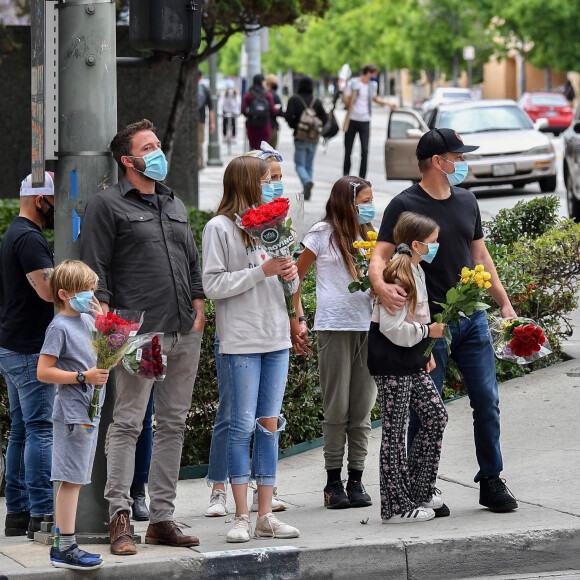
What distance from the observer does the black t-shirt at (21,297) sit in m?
6.36

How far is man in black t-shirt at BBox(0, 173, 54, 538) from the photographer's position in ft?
20.8

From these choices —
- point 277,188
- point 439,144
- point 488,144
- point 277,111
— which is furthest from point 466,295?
point 277,111

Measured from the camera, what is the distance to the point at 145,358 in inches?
225

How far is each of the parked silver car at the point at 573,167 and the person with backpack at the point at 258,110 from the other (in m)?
5.89

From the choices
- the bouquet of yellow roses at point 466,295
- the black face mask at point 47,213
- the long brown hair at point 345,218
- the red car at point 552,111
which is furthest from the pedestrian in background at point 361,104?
the red car at point 552,111

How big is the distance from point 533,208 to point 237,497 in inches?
215

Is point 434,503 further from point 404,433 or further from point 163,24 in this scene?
point 163,24

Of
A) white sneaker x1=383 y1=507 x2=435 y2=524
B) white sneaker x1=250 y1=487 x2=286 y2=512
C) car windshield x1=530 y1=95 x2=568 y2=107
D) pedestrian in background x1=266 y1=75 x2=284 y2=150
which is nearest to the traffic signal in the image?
white sneaker x1=250 y1=487 x2=286 y2=512

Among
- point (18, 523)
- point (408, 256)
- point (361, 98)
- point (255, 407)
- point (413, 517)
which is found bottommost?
point (18, 523)

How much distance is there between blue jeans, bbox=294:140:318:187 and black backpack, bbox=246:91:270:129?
2343mm

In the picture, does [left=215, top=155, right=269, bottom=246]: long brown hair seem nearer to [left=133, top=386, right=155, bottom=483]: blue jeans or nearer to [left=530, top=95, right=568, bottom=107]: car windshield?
[left=133, top=386, right=155, bottom=483]: blue jeans

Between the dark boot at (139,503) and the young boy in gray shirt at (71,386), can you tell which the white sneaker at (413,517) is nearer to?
the dark boot at (139,503)

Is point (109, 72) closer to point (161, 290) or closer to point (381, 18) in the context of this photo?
point (161, 290)

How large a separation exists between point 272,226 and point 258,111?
56.6 ft
